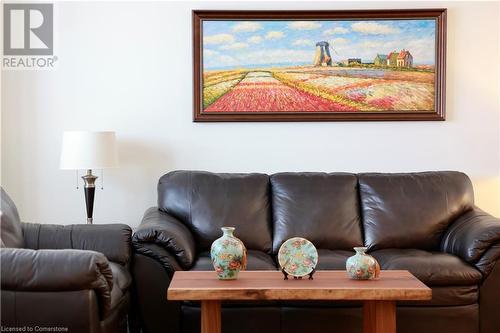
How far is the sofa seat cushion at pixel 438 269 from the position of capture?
3.37 metres

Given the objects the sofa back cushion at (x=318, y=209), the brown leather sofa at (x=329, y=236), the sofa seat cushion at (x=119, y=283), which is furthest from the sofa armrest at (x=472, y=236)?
the sofa seat cushion at (x=119, y=283)

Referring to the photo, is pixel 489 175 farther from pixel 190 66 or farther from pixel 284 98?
pixel 190 66

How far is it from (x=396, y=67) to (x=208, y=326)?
247cm

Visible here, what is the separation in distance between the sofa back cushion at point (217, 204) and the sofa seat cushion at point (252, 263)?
0.20 meters

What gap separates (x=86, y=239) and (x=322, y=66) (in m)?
2.05

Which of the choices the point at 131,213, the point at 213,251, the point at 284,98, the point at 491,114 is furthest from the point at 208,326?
the point at 491,114

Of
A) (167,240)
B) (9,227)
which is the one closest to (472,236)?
(167,240)

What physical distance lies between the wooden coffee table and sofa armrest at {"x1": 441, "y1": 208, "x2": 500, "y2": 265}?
70 cm

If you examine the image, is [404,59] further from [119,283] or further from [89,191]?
[119,283]

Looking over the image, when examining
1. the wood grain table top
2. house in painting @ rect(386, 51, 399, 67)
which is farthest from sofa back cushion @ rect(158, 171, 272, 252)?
house in painting @ rect(386, 51, 399, 67)

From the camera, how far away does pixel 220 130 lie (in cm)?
442

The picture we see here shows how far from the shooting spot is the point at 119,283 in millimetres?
3158

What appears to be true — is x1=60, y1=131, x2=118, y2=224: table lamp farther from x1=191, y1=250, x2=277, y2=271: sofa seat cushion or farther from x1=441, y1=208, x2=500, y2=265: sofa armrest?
x1=441, y1=208, x2=500, y2=265: sofa armrest

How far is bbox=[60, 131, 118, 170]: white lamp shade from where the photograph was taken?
3.87 metres
